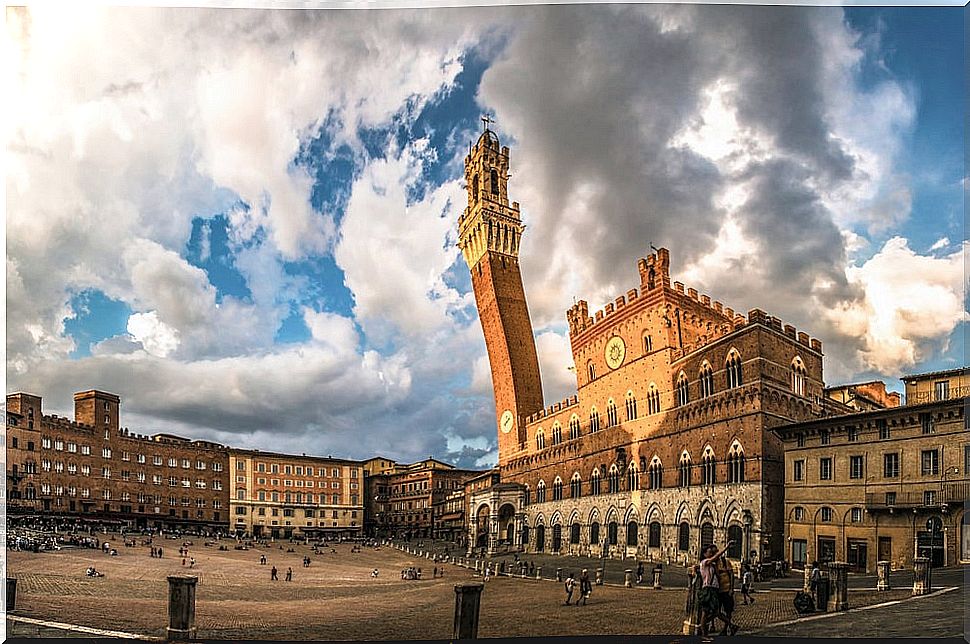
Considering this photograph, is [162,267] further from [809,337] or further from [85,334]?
[809,337]

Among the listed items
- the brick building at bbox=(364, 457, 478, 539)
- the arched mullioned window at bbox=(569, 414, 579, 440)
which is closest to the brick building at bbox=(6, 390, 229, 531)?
the brick building at bbox=(364, 457, 478, 539)

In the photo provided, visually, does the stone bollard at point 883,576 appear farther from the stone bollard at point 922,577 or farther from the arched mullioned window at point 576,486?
the arched mullioned window at point 576,486

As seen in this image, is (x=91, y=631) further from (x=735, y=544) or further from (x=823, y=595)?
(x=735, y=544)

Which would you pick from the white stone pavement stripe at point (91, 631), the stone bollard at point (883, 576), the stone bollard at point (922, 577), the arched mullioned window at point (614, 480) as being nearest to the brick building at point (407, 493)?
the arched mullioned window at point (614, 480)

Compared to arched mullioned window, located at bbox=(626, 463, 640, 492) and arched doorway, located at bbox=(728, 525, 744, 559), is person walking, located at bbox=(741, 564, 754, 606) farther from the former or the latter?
arched mullioned window, located at bbox=(626, 463, 640, 492)

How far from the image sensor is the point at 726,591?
570 inches

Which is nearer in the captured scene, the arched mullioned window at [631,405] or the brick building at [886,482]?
the brick building at [886,482]

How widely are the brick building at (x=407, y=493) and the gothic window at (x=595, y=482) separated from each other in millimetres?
3388

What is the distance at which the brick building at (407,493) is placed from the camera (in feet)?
65.4

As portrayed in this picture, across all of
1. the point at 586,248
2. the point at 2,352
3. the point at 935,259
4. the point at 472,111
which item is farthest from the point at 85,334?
the point at 935,259

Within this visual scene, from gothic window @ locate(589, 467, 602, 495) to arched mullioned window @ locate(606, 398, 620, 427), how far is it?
1330mm

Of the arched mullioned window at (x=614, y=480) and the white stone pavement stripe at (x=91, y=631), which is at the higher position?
the arched mullioned window at (x=614, y=480)

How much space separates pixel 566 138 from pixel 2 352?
1321cm

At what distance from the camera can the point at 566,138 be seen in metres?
18.8
